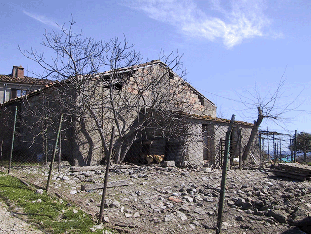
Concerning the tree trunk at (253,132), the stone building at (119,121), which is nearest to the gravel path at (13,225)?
the stone building at (119,121)

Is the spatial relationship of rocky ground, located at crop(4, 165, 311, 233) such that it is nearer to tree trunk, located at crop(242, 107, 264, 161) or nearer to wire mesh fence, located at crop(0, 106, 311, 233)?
wire mesh fence, located at crop(0, 106, 311, 233)

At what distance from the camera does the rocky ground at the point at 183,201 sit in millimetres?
4738

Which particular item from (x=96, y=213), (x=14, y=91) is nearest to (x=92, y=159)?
(x=96, y=213)

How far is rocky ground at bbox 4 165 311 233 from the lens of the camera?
474 cm

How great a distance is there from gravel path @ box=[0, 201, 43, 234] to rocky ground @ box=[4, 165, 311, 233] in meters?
1.10

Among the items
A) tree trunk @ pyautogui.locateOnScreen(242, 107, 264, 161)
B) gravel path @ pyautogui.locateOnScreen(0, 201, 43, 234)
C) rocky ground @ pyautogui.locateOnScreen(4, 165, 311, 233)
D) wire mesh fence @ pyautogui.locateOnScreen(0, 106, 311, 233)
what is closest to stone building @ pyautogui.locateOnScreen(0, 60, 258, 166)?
wire mesh fence @ pyautogui.locateOnScreen(0, 106, 311, 233)

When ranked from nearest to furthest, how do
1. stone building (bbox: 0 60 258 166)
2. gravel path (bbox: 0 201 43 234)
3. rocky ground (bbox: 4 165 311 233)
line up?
1. gravel path (bbox: 0 201 43 234)
2. rocky ground (bbox: 4 165 311 233)
3. stone building (bbox: 0 60 258 166)

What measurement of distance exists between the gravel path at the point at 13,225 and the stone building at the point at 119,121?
6.06m

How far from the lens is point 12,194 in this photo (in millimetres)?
5449

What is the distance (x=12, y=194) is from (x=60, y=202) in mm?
992

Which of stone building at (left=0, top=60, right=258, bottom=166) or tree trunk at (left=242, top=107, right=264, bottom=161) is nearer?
stone building at (left=0, top=60, right=258, bottom=166)

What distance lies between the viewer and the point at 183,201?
19.4ft

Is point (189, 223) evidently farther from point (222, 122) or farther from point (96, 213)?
point (222, 122)

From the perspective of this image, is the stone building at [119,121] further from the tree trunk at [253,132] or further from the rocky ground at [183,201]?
the rocky ground at [183,201]
